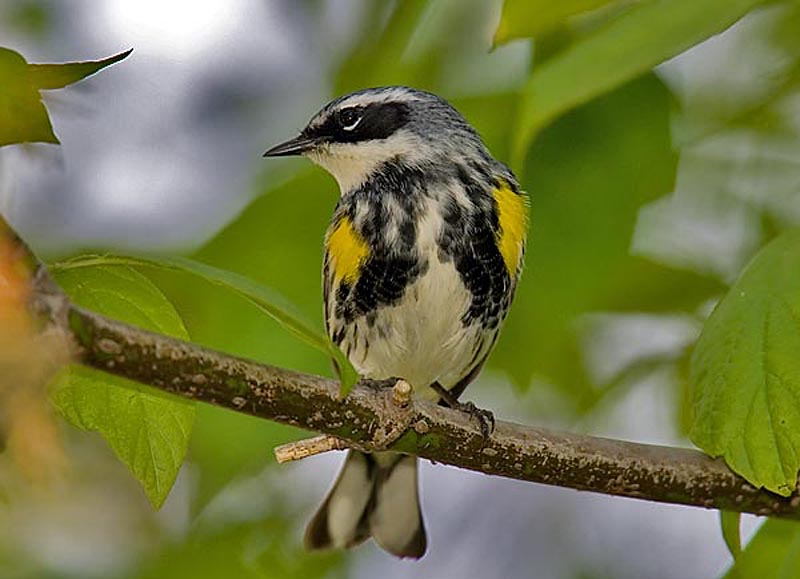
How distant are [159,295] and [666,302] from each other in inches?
60.5

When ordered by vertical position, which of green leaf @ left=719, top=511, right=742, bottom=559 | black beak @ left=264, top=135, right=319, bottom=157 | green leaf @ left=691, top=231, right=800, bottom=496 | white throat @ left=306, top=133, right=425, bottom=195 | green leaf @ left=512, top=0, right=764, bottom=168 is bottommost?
white throat @ left=306, top=133, right=425, bottom=195

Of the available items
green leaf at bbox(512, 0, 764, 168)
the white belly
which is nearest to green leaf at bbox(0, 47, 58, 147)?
green leaf at bbox(512, 0, 764, 168)

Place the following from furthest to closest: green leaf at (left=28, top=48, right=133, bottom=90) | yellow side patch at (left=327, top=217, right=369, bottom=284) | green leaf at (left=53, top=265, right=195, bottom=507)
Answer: yellow side patch at (left=327, top=217, right=369, bottom=284) → green leaf at (left=53, top=265, right=195, bottom=507) → green leaf at (left=28, top=48, right=133, bottom=90)

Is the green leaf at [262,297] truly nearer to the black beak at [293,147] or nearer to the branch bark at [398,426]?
the branch bark at [398,426]

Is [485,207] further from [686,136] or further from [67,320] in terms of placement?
[67,320]

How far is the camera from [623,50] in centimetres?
183

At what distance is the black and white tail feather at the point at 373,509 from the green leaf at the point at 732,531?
1.24 meters

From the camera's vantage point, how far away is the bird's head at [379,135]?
3150 millimetres

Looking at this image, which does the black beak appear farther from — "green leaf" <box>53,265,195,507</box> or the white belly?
"green leaf" <box>53,265,195,507</box>

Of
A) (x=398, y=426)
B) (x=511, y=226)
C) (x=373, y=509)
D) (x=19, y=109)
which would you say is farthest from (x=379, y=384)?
(x=373, y=509)

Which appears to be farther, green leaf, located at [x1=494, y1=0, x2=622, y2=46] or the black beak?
the black beak

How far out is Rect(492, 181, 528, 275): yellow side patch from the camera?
2.91 m

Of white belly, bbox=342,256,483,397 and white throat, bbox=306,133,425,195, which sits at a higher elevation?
white throat, bbox=306,133,425,195

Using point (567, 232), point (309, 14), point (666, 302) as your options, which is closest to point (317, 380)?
point (567, 232)
